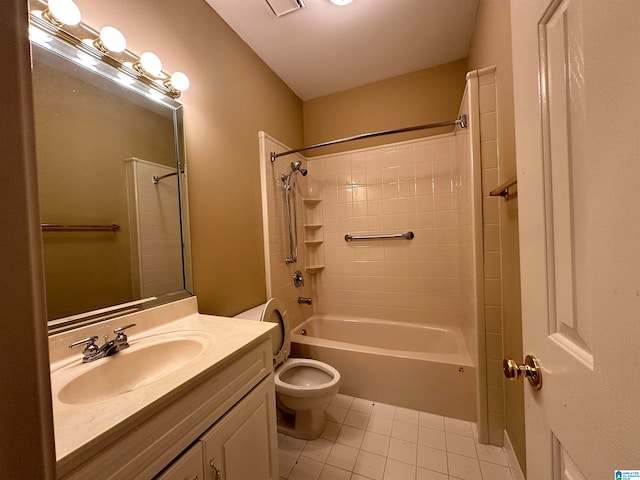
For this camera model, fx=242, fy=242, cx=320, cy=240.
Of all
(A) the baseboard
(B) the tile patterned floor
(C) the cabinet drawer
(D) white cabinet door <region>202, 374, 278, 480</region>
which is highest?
(C) the cabinet drawer

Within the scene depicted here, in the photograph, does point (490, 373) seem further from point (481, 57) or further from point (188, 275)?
point (481, 57)

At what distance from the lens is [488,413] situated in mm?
1388

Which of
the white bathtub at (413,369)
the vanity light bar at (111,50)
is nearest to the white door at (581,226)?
the white bathtub at (413,369)

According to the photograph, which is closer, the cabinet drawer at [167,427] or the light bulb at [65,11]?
the cabinet drawer at [167,427]

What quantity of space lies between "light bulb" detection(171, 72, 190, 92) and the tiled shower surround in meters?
1.45

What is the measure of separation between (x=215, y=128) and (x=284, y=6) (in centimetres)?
85

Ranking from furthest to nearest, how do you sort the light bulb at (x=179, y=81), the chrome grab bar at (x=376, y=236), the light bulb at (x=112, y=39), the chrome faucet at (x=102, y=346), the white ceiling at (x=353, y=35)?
the chrome grab bar at (x=376, y=236), the white ceiling at (x=353, y=35), the light bulb at (x=179, y=81), the light bulb at (x=112, y=39), the chrome faucet at (x=102, y=346)

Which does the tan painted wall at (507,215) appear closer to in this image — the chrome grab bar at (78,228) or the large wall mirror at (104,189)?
the large wall mirror at (104,189)

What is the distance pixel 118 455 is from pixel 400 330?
2.10 metres

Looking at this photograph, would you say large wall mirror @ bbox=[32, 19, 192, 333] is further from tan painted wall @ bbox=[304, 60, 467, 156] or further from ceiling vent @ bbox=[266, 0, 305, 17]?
tan painted wall @ bbox=[304, 60, 467, 156]

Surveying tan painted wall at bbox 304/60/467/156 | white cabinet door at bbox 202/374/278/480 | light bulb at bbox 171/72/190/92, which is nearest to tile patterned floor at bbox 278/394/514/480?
white cabinet door at bbox 202/374/278/480

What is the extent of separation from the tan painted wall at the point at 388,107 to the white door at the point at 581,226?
179 centimetres

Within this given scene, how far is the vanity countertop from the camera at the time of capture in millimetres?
500

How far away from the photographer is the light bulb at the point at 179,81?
1200 millimetres
